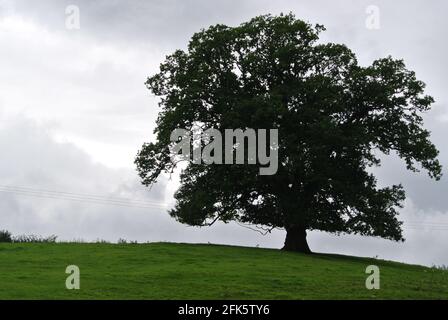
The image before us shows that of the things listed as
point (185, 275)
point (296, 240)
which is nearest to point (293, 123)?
point (296, 240)

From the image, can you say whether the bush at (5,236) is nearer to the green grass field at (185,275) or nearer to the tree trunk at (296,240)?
the green grass field at (185,275)

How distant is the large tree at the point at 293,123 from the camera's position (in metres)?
47.2

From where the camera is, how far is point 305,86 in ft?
160

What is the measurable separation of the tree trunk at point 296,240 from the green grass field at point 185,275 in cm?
387

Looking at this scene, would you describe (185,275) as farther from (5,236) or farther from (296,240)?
(5,236)

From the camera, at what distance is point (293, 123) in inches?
1906

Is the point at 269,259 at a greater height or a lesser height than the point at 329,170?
lesser

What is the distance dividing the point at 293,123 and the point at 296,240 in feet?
29.9

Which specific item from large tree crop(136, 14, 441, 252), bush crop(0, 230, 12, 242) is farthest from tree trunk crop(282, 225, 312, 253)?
bush crop(0, 230, 12, 242)

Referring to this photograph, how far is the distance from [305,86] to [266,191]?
865 centimetres

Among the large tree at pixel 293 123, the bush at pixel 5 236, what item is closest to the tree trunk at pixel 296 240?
the large tree at pixel 293 123

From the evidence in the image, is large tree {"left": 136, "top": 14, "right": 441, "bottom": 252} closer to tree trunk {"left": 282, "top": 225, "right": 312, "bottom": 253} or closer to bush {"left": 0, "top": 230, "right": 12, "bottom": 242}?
tree trunk {"left": 282, "top": 225, "right": 312, "bottom": 253}
